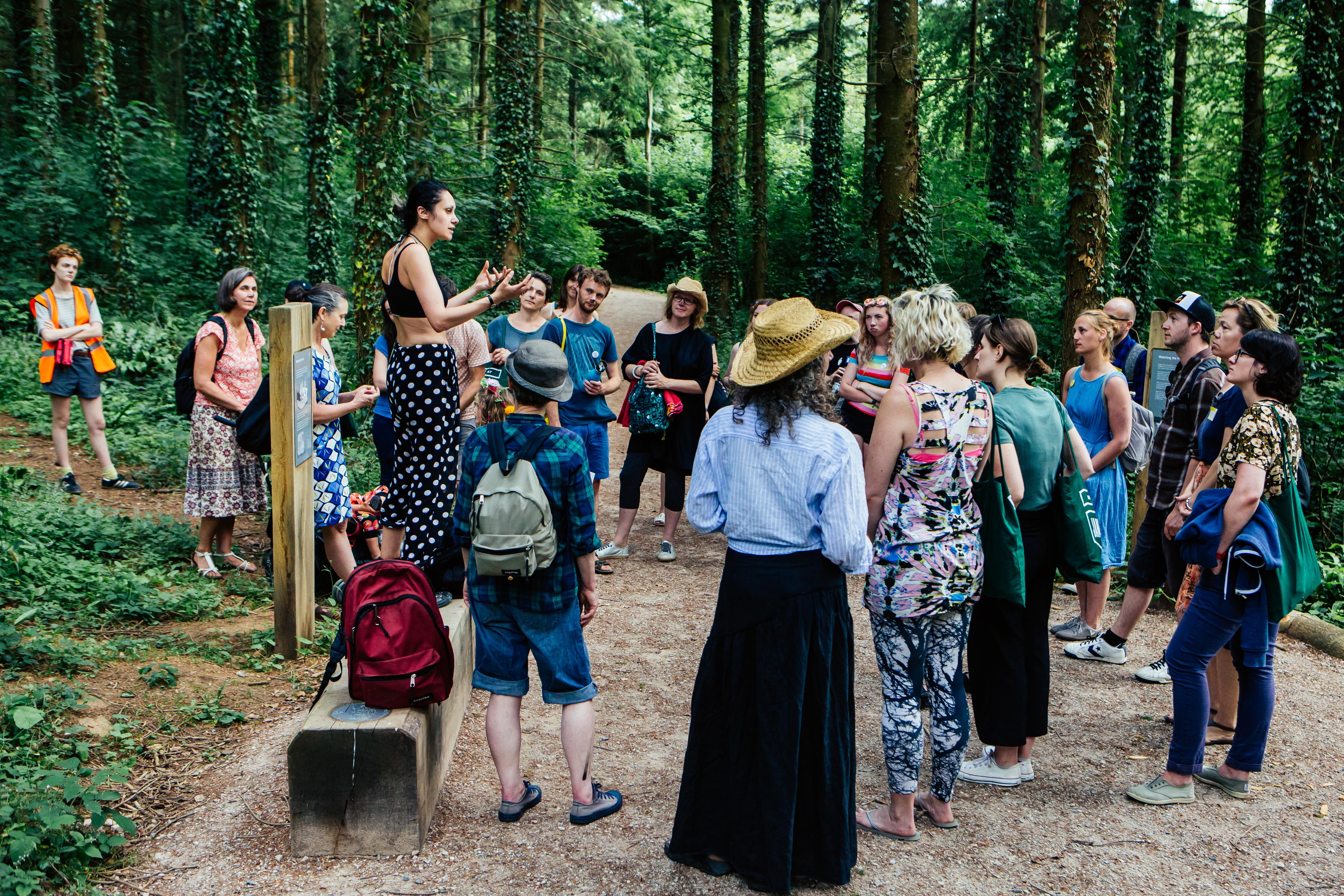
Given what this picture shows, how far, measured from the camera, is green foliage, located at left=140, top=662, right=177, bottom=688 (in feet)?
15.3

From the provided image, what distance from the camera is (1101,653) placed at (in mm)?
5684

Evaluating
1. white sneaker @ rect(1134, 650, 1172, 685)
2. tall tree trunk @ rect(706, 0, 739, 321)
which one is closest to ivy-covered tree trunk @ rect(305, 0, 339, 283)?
tall tree trunk @ rect(706, 0, 739, 321)

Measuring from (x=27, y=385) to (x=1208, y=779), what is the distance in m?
12.5

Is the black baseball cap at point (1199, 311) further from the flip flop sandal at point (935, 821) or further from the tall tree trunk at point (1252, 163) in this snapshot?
the tall tree trunk at point (1252, 163)

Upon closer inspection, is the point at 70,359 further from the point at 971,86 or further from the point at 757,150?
the point at 971,86

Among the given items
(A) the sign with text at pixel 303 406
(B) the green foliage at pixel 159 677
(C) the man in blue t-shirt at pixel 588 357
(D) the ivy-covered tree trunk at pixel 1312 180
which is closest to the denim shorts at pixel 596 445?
(C) the man in blue t-shirt at pixel 588 357

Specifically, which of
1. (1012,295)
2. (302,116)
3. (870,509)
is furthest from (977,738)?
(302,116)

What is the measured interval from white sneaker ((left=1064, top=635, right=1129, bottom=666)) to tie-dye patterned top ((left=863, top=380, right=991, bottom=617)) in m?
2.54

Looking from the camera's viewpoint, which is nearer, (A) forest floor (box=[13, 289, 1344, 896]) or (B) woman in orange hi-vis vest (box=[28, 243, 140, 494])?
(A) forest floor (box=[13, 289, 1344, 896])

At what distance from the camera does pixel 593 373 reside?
279 inches

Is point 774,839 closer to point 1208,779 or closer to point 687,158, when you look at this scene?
point 1208,779

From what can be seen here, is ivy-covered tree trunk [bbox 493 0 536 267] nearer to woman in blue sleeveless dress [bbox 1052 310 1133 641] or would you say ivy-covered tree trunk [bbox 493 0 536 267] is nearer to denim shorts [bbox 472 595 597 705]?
woman in blue sleeveless dress [bbox 1052 310 1133 641]

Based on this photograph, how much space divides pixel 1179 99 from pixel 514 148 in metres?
14.9

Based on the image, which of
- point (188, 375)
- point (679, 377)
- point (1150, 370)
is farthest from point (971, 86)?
point (188, 375)
